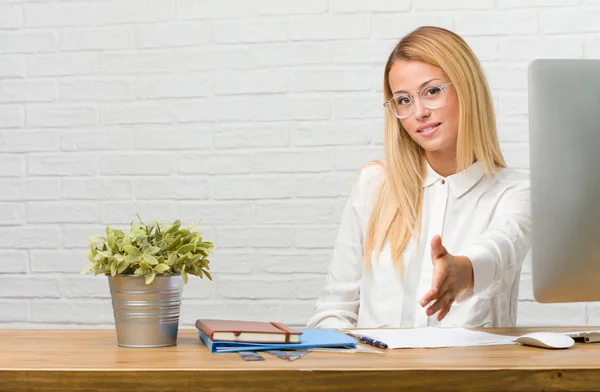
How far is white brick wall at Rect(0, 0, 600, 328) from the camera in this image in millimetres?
2539

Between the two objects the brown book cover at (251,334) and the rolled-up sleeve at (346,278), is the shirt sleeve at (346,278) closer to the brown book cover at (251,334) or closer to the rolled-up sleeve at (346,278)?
the rolled-up sleeve at (346,278)

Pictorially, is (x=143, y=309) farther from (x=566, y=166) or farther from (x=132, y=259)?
(x=566, y=166)

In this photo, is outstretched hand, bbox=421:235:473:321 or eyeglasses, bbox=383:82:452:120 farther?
eyeglasses, bbox=383:82:452:120

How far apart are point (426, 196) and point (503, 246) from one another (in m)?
Result: 0.38

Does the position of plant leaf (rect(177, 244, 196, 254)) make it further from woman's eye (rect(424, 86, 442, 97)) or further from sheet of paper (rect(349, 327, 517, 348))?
woman's eye (rect(424, 86, 442, 97))

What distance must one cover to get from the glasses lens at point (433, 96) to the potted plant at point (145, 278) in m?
0.85

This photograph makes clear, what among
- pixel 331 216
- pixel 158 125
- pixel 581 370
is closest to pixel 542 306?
pixel 331 216

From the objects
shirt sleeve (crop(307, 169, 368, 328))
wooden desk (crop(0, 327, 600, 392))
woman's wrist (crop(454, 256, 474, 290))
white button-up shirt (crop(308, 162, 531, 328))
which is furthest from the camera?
shirt sleeve (crop(307, 169, 368, 328))

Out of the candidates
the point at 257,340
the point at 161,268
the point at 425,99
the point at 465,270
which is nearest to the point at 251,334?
the point at 257,340

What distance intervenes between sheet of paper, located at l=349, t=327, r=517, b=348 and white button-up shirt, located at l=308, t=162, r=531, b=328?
0.47 metres

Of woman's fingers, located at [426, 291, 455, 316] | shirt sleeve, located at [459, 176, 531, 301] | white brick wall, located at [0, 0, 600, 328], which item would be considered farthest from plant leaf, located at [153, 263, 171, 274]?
white brick wall, located at [0, 0, 600, 328]

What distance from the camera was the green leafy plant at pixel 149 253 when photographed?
1296mm

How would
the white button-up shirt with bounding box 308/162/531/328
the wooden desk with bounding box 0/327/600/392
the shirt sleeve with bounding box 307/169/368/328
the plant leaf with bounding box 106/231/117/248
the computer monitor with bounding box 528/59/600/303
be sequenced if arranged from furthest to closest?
the shirt sleeve with bounding box 307/169/368/328
the white button-up shirt with bounding box 308/162/531/328
the plant leaf with bounding box 106/231/117/248
the computer monitor with bounding box 528/59/600/303
the wooden desk with bounding box 0/327/600/392

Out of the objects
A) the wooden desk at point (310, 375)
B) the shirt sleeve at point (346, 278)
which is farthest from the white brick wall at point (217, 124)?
the wooden desk at point (310, 375)
